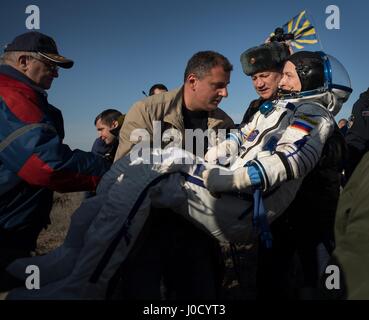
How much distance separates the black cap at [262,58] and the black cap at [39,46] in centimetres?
183

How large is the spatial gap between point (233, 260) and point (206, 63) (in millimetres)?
1751

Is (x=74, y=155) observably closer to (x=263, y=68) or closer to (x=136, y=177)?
(x=136, y=177)

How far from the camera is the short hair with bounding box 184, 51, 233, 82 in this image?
8.80 ft

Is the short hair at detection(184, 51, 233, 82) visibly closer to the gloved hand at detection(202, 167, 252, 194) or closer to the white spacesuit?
the white spacesuit

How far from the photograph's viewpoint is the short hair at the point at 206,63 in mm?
2682

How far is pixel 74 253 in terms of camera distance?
73.2 inches

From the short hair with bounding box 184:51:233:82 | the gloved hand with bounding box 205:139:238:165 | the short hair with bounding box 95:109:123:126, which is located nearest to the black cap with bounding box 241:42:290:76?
the short hair with bounding box 184:51:233:82

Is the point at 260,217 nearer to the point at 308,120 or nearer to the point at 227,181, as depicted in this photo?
the point at 227,181

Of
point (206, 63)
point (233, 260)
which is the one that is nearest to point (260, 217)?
point (233, 260)

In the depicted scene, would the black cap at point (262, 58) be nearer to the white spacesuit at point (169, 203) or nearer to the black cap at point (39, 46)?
the white spacesuit at point (169, 203)

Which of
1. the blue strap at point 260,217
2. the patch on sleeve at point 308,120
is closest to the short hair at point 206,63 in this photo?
the patch on sleeve at point 308,120

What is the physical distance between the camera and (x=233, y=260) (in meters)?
2.75
